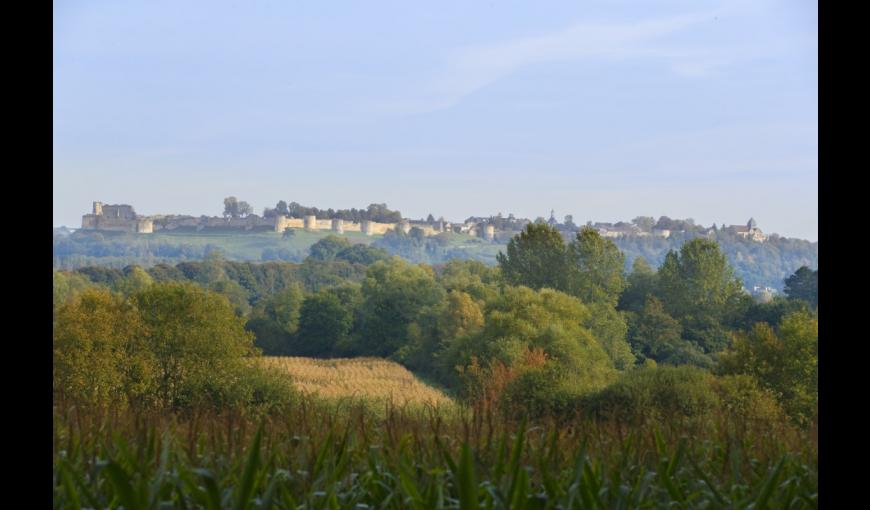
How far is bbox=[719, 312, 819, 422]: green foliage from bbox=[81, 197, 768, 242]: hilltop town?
10528mm

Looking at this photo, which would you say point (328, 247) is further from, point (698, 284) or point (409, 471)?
point (409, 471)

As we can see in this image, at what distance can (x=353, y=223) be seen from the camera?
3278 cm

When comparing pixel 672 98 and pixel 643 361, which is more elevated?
pixel 672 98

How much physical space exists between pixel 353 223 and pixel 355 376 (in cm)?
1236

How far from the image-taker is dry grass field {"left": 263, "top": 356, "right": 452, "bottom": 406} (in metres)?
19.9

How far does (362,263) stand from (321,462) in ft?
88.6

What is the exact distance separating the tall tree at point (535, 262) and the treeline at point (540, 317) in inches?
1.6

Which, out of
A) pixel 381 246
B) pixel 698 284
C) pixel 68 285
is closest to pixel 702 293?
pixel 698 284

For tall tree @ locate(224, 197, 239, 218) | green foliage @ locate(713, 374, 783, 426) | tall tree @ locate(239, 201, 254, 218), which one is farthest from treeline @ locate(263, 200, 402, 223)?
green foliage @ locate(713, 374, 783, 426)

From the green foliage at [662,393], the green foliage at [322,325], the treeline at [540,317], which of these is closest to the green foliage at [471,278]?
the treeline at [540,317]

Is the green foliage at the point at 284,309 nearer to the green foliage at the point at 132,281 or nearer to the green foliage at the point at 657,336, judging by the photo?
the green foliage at the point at 132,281
